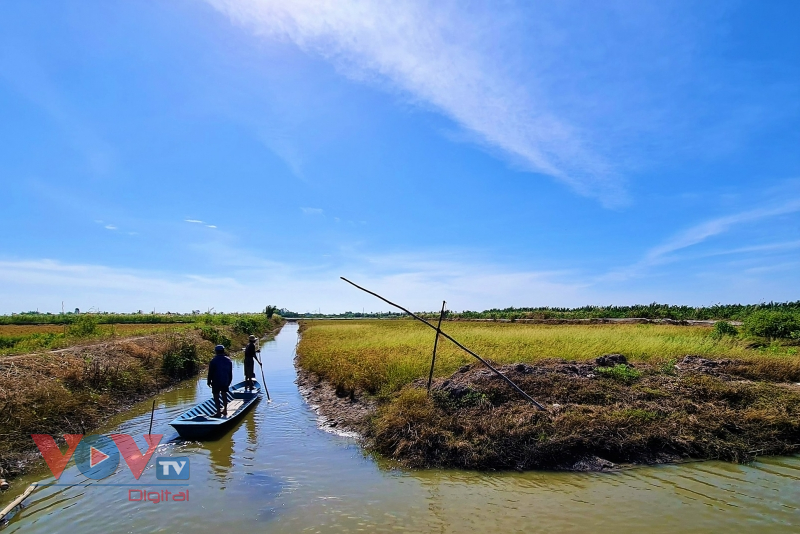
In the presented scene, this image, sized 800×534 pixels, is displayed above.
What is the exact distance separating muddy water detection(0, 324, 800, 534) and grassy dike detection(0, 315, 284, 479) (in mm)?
1703

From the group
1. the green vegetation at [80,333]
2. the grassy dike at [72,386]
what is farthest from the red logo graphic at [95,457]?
the green vegetation at [80,333]

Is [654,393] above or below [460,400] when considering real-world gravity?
above

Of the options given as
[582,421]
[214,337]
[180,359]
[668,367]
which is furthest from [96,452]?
[214,337]

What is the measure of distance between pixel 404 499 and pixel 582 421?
12.9ft

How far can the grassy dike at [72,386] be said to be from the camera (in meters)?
8.41

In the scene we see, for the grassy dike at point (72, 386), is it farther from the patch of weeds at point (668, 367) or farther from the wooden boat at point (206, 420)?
the patch of weeds at point (668, 367)

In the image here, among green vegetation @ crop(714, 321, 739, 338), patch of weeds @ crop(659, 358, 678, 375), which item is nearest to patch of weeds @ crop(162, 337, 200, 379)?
patch of weeds @ crop(659, 358, 678, 375)

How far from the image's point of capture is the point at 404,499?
6539 millimetres

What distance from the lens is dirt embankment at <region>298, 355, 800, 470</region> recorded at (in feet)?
25.7

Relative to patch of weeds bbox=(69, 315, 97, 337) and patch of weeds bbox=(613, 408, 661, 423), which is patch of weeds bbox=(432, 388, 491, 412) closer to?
patch of weeds bbox=(613, 408, 661, 423)

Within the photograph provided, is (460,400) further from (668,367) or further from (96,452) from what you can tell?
(96,452)

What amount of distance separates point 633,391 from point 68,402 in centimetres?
1378

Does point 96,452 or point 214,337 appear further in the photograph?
point 214,337

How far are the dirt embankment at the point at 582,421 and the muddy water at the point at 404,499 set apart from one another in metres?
0.38
